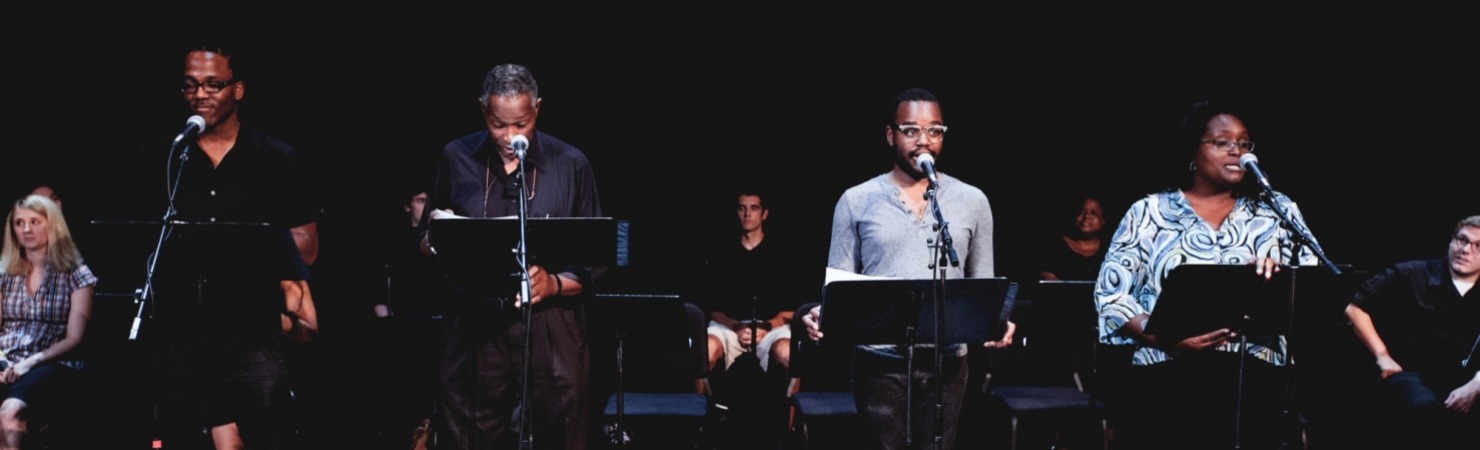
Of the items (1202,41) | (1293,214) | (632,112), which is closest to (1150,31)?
(1202,41)

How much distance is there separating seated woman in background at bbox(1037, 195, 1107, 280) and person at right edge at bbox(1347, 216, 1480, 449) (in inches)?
73.5

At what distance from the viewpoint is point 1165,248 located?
3.61m

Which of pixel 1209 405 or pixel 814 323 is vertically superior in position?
pixel 814 323

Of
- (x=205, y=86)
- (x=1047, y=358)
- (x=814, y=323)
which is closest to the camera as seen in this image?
(x=814, y=323)

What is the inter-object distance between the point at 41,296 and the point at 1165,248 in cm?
519

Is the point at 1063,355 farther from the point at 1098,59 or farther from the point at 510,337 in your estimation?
the point at 510,337

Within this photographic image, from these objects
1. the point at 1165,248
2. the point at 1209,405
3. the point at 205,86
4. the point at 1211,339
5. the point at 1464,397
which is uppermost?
the point at 205,86

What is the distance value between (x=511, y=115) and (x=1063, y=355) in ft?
13.2

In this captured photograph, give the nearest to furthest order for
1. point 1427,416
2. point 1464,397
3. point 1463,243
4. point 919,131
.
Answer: point 919,131, point 1464,397, point 1427,416, point 1463,243

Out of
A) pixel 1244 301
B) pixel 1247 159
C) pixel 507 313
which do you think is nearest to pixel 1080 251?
pixel 1247 159

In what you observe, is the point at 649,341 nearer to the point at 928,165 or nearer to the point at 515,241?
the point at 515,241

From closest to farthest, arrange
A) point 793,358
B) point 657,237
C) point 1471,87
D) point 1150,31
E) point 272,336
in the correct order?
point 272,336 → point 793,358 → point 1471,87 → point 1150,31 → point 657,237

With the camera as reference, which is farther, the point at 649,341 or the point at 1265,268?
the point at 649,341

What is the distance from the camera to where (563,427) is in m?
3.89
